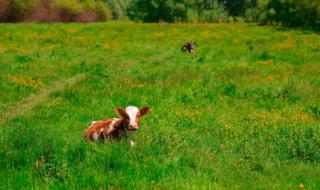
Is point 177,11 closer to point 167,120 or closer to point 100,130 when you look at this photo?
point 167,120

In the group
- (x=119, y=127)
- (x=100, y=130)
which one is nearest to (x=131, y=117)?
(x=119, y=127)

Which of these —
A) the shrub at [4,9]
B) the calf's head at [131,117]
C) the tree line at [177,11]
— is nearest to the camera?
the calf's head at [131,117]

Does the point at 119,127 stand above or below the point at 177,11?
above

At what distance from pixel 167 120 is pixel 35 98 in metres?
6.10

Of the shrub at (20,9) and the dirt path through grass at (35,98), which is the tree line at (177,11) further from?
the dirt path through grass at (35,98)

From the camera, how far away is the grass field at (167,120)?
9453 millimetres

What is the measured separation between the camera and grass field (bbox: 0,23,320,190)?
9453 millimetres

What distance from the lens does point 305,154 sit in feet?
35.7

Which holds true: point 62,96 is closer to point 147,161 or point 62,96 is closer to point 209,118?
point 209,118

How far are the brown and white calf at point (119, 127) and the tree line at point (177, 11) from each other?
193 ft

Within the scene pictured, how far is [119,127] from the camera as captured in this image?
11438 millimetres

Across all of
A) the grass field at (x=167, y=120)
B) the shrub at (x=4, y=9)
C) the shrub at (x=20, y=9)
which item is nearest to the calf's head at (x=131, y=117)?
the grass field at (x=167, y=120)

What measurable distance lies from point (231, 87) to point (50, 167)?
11.1 m

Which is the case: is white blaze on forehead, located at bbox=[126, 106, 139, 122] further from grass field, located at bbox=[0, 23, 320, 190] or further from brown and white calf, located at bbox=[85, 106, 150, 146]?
grass field, located at bbox=[0, 23, 320, 190]
